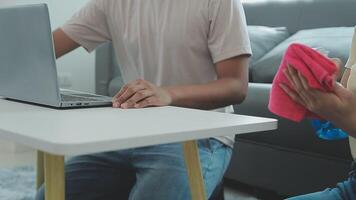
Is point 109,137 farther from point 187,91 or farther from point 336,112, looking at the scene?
point 187,91

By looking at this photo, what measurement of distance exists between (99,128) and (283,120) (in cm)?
112

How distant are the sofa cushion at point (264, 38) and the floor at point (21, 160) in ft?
1.91

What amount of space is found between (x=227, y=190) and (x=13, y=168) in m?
Result: 0.95

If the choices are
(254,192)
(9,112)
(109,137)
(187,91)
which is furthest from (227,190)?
(109,137)

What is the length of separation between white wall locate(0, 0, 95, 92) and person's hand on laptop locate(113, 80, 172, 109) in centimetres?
223

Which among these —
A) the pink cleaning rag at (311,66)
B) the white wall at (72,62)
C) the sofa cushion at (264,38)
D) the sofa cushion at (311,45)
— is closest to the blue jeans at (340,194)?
the pink cleaning rag at (311,66)

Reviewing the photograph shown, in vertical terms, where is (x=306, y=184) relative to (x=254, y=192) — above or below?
above

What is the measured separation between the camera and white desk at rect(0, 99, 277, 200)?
535 mm

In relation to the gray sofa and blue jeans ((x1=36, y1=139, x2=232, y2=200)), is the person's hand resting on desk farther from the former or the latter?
the gray sofa

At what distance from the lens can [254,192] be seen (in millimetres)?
1950

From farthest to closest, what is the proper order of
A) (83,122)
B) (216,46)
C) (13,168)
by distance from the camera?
(13,168) < (216,46) < (83,122)

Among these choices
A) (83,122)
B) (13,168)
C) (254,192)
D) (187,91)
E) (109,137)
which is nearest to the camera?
(109,137)

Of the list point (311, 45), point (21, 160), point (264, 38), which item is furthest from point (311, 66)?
point (21, 160)

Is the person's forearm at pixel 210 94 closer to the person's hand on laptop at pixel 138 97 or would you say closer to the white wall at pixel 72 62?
the person's hand on laptop at pixel 138 97
